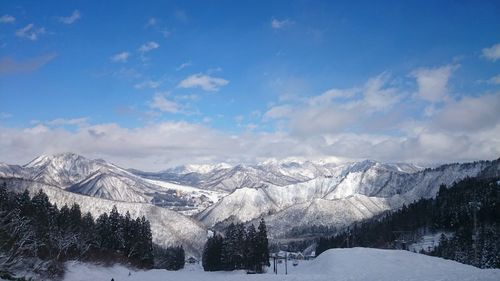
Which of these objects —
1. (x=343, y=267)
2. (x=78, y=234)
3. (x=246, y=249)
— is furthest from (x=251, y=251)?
(x=343, y=267)

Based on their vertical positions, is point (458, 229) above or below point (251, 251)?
above

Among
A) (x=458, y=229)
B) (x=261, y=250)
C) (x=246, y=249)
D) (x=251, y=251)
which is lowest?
(x=251, y=251)

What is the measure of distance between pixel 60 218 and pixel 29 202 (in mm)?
11591

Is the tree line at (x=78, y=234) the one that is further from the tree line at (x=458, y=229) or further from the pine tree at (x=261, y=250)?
the tree line at (x=458, y=229)

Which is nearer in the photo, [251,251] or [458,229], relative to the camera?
[251,251]

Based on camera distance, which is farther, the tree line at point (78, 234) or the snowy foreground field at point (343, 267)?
the tree line at point (78, 234)

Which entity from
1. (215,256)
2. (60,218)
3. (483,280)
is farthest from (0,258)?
(215,256)

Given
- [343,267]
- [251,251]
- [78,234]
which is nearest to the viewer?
[343,267]

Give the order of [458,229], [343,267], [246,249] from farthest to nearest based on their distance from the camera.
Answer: [458,229] < [246,249] < [343,267]

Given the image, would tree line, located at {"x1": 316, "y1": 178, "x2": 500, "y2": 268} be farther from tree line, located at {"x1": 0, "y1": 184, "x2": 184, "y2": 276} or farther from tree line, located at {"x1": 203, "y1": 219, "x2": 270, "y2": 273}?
tree line, located at {"x1": 0, "y1": 184, "x2": 184, "y2": 276}

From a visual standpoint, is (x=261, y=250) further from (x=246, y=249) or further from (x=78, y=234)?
(x=78, y=234)

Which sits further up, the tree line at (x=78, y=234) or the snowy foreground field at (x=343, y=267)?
the tree line at (x=78, y=234)

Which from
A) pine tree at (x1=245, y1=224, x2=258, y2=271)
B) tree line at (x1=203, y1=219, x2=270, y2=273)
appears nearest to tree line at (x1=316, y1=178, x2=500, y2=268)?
tree line at (x1=203, y1=219, x2=270, y2=273)

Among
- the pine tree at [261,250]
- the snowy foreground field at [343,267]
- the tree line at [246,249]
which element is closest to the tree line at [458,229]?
the snowy foreground field at [343,267]
